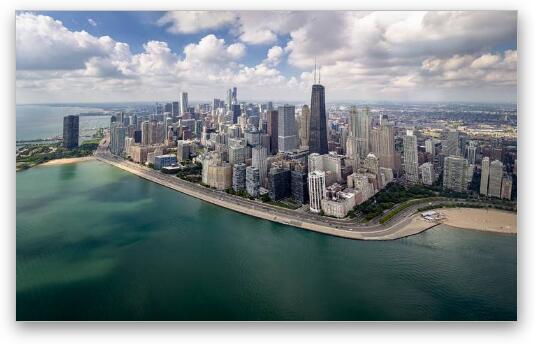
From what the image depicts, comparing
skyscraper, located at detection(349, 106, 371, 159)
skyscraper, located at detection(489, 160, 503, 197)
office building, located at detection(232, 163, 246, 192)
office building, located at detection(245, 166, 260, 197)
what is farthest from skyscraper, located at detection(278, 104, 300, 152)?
skyscraper, located at detection(489, 160, 503, 197)

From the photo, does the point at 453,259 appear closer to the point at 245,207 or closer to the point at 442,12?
the point at 442,12

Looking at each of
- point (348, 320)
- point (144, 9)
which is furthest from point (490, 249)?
point (144, 9)

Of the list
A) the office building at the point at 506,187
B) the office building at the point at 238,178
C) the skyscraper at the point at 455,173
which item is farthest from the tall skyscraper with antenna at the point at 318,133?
the office building at the point at 506,187

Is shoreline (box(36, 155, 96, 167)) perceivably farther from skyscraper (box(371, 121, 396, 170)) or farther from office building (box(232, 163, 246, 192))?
skyscraper (box(371, 121, 396, 170))

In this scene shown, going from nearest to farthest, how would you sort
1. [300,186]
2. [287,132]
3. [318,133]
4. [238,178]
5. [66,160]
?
[300,186] → [66,160] → [238,178] → [318,133] → [287,132]

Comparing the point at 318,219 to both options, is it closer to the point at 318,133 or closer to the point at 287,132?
the point at 318,133

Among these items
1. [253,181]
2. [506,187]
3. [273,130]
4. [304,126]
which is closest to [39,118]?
[253,181]
